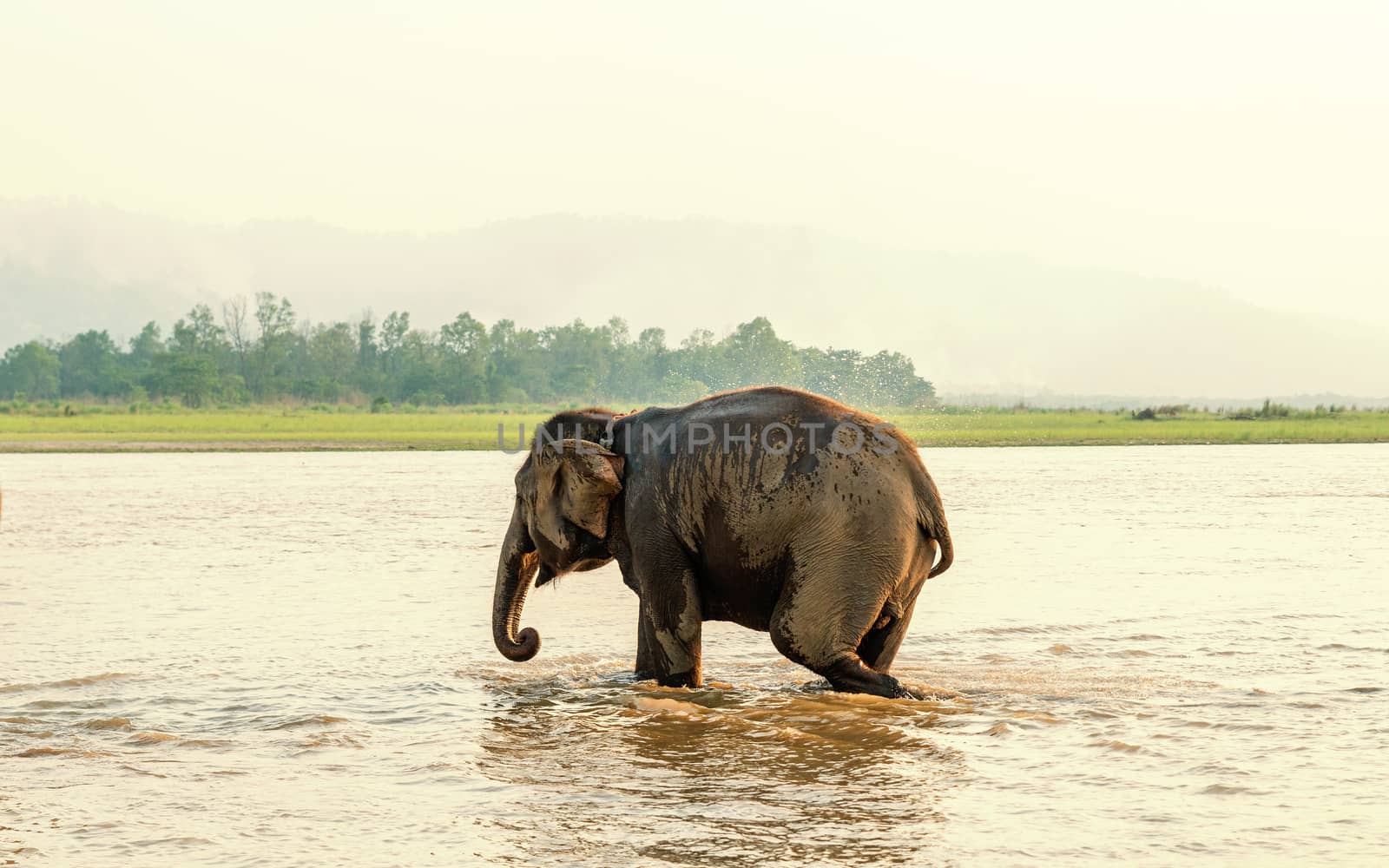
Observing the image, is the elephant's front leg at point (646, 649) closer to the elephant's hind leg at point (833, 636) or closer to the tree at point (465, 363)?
the elephant's hind leg at point (833, 636)

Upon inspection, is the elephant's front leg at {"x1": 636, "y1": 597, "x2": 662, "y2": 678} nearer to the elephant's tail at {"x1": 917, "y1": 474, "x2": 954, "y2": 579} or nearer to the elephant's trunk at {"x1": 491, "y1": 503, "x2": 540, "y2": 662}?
the elephant's trunk at {"x1": 491, "y1": 503, "x2": 540, "y2": 662}

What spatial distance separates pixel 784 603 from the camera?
841cm

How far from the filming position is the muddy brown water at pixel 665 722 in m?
5.91

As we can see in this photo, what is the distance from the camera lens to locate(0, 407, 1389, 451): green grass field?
49938 millimetres

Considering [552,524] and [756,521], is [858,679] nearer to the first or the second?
[756,521]

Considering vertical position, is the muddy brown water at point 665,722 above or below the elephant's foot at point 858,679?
below

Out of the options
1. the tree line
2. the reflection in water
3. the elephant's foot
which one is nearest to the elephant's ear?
the reflection in water

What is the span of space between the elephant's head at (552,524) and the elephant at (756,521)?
1 cm

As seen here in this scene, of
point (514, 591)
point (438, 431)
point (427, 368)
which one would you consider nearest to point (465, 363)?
point (427, 368)

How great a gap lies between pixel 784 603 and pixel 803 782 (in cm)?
178

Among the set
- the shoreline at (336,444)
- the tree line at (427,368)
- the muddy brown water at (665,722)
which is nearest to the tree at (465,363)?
the tree line at (427,368)

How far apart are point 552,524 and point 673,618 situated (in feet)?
3.47

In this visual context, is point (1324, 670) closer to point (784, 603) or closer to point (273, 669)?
point (784, 603)

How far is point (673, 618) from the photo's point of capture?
28.7 feet
